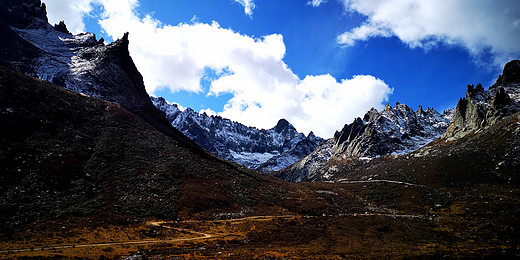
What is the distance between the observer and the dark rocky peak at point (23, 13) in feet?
523

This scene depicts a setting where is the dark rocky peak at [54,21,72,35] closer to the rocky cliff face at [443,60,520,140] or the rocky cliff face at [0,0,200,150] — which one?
the rocky cliff face at [0,0,200,150]

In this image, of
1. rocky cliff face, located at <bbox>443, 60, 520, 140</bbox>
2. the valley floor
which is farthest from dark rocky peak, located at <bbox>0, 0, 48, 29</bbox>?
rocky cliff face, located at <bbox>443, 60, 520, 140</bbox>

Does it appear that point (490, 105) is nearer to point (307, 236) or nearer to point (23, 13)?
point (307, 236)

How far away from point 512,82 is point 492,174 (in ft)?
377

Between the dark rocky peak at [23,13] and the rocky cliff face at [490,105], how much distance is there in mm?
311406

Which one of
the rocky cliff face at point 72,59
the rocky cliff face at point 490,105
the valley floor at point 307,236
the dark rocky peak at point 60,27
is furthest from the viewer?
the dark rocky peak at point 60,27

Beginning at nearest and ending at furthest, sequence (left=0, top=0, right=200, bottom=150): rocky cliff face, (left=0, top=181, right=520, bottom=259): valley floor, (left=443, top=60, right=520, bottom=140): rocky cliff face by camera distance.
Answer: (left=0, top=181, right=520, bottom=259): valley floor, (left=0, top=0, right=200, bottom=150): rocky cliff face, (left=443, top=60, right=520, bottom=140): rocky cliff face

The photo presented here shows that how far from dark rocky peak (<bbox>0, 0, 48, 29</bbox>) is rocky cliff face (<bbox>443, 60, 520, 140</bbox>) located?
31141 centimetres

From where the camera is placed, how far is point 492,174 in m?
118

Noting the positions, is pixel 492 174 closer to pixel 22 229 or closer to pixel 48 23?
pixel 22 229

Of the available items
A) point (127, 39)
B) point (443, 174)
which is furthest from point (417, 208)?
point (127, 39)

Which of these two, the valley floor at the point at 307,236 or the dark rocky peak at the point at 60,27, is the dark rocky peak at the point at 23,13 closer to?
the dark rocky peak at the point at 60,27

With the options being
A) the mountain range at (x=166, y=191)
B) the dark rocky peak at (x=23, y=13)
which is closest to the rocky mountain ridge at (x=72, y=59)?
the dark rocky peak at (x=23, y=13)

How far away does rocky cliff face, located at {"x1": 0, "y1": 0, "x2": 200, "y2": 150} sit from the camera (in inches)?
5359
